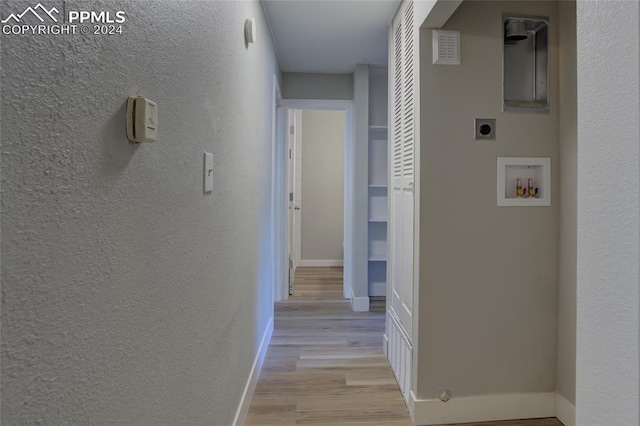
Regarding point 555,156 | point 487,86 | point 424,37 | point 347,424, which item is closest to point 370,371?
point 347,424

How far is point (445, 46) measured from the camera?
1889 mm

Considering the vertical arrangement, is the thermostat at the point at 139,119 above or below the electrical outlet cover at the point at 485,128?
below

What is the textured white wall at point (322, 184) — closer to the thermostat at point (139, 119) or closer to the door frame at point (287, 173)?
the door frame at point (287, 173)

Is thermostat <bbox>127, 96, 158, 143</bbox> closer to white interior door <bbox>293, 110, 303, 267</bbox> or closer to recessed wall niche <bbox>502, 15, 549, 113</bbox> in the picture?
recessed wall niche <bbox>502, 15, 549, 113</bbox>

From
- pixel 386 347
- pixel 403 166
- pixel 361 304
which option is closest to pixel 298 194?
pixel 361 304

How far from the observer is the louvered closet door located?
2.14 m

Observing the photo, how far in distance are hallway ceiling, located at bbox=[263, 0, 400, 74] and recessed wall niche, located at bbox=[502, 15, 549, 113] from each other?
80 centimetres

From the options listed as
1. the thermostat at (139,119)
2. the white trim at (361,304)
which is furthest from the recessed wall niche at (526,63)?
the white trim at (361,304)

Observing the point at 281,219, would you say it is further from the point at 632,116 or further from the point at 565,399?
the point at 632,116

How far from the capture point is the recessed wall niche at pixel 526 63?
1984 millimetres

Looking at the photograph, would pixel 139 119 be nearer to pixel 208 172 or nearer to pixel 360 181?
pixel 208 172

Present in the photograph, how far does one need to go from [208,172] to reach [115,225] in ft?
1.93

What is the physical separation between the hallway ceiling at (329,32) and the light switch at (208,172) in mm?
1674

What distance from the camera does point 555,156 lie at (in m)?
1.98
